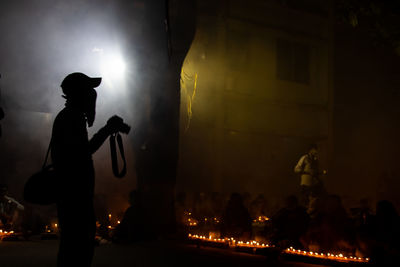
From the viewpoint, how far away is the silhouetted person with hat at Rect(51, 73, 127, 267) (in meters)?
3.78

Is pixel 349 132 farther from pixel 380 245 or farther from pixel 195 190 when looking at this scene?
pixel 380 245

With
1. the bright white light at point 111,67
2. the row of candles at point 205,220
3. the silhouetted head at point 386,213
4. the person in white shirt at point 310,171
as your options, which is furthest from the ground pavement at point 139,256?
the person in white shirt at point 310,171

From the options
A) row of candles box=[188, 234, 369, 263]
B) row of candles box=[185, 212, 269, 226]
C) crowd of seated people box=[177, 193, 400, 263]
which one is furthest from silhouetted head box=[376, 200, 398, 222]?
row of candles box=[185, 212, 269, 226]

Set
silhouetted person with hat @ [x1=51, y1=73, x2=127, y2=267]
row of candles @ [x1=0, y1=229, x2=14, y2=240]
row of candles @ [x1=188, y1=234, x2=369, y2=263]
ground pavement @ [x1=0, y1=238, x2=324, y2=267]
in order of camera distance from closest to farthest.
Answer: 1. silhouetted person with hat @ [x1=51, y1=73, x2=127, y2=267]
2. ground pavement @ [x1=0, y1=238, x2=324, y2=267]
3. row of candles @ [x1=188, y1=234, x2=369, y2=263]
4. row of candles @ [x1=0, y1=229, x2=14, y2=240]

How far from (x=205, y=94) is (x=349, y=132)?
297 inches

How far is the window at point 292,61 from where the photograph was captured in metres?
18.7

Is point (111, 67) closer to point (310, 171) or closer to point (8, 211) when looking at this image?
point (8, 211)

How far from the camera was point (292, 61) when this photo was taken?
18984 millimetres

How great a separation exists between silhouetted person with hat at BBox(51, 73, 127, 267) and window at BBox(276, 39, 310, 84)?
1521cm

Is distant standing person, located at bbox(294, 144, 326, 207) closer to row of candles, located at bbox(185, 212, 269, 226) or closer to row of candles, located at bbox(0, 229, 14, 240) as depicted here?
row of candles, located at bbox(185, 212, 269, 226)

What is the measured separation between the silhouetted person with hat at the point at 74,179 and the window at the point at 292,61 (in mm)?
15206

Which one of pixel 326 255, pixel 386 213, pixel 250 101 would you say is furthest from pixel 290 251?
pixel 250 101

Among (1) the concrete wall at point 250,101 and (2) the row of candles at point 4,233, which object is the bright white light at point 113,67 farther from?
(2) the row of candles at point 4,233

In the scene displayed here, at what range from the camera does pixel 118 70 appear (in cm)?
1155
